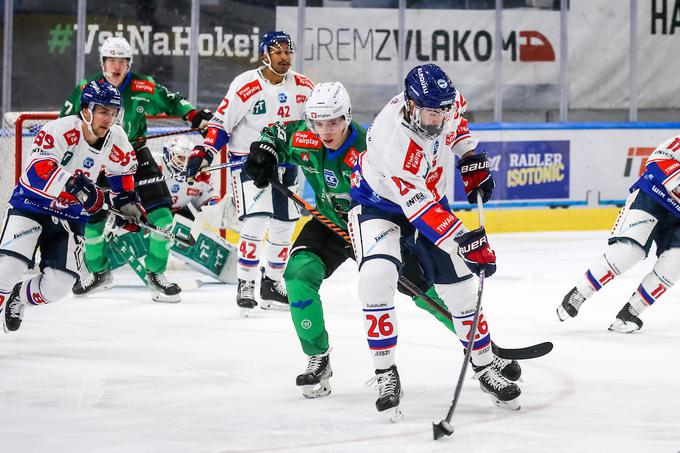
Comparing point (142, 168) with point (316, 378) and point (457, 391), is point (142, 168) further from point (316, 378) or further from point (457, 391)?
point (457, 391)

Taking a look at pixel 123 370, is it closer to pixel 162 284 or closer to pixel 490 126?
pixel 162 284

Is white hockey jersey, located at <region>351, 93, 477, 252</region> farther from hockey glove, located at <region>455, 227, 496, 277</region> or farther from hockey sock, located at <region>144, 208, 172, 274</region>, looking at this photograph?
hockey sock, located at <region>144, 208, 172, 274</region>

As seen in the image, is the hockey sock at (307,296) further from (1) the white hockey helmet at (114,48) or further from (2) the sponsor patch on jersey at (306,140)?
(1) the white hockey helmet at (114,48)

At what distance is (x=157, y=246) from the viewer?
6309 mm

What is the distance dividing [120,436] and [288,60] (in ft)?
9.59

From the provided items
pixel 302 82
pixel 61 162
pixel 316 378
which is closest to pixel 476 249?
pixel 316 378

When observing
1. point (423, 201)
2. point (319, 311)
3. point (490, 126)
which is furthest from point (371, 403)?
point (490, 126)

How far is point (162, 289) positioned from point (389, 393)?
292 centimetres

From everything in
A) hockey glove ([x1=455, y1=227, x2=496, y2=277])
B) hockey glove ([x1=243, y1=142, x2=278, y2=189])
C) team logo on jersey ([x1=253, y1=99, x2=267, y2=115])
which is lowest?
hockey glove ([x1=455, y1=227, x2=496, y2=277])

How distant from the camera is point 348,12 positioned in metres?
9.53

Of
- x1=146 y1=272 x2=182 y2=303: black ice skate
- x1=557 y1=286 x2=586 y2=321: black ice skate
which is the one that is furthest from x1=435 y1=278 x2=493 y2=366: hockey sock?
x1=146 y1=272 x2=182 y2=303: black ice skate

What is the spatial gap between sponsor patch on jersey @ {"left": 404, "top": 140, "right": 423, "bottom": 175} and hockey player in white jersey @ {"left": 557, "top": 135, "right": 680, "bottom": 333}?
1929mm

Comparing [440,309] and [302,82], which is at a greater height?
[302,82]

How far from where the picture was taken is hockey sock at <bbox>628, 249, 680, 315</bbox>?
16.8ft
